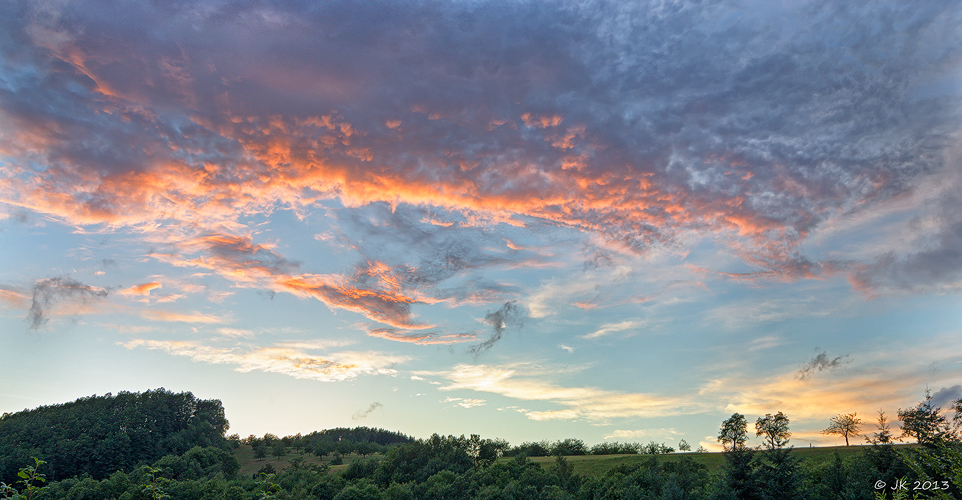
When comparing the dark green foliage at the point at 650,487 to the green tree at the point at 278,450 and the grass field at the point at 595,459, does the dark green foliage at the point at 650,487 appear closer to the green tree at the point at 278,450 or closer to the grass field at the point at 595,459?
the grass field at the point at 595,459

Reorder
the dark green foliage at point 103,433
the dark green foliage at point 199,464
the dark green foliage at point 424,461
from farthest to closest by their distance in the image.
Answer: the dark green foliage at point 103,433, the dark green foliage at point 199,464, the dark green foliage at point 424,461

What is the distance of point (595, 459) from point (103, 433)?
343 ft

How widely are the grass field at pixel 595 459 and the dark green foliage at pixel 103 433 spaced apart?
1298 cm

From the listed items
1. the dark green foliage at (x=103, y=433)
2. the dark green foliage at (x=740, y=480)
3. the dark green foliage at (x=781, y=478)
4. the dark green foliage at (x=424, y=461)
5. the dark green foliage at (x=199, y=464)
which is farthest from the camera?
the dark green foliage at (x=103, y=433)

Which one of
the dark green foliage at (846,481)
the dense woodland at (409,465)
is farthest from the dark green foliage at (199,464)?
the dark green foliage at (846,481)

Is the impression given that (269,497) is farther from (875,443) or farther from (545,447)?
(545,447)

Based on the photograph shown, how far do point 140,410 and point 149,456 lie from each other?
1401cm

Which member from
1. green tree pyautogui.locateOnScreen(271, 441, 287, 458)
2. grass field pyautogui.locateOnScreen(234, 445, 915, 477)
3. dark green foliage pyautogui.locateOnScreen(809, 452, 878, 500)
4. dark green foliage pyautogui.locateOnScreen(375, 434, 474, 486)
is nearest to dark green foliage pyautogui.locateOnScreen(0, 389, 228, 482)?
grass field pyautogui.locateOnScreen(234, 445, 915, 477)

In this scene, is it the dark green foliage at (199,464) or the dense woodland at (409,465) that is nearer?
the dense woodland at (409,465)

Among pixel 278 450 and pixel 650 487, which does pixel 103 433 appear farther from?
pixel 650 487

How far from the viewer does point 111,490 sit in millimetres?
66875

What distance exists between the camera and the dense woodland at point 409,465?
104 ft

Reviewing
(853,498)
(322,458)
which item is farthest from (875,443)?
(322,458)

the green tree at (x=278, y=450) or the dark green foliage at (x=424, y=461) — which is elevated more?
the dark green foliage at (x=424, y=461)
